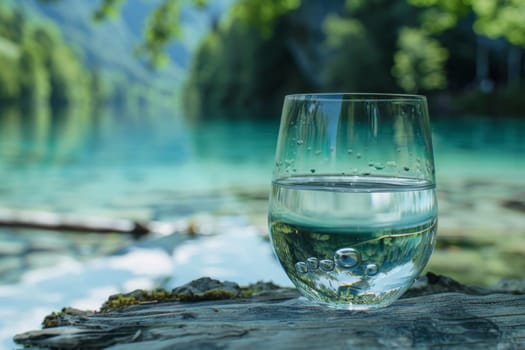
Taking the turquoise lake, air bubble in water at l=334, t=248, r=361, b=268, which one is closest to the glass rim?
air bubble in water at l=334, t=248, r=361, b=268

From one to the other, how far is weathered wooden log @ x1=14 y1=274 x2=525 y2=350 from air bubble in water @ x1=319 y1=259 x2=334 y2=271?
0.11 m

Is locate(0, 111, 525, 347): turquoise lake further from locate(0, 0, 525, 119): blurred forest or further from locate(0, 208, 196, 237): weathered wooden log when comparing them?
locate(0, 0, 525, 119): blurred forest

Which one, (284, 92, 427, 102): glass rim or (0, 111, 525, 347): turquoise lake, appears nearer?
(284, 92, 427, 102): glass rim

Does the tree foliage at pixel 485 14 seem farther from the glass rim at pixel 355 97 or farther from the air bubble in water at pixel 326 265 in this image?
the air bubble in water at pixel 326 265

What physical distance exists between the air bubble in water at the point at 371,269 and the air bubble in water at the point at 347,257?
3cm

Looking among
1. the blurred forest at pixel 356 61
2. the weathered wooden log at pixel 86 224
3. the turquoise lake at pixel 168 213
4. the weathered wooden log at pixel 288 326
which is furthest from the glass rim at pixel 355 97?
the blurred forest at pixel 356 61

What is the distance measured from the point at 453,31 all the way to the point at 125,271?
55809mm

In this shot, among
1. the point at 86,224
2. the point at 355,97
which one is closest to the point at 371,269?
the point at 355,97

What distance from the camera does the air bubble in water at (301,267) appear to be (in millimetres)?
1322

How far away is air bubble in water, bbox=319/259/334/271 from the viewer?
128cm

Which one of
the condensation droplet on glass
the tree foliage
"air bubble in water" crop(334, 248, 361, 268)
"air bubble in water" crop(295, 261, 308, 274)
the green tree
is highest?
the green tree

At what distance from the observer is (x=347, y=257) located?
4.15ft

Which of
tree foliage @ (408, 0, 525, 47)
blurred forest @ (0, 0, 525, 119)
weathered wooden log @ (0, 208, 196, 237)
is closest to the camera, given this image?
weathered wooden log @ (0, 208, 196, 237)

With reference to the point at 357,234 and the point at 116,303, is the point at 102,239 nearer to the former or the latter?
the point at 116,303
